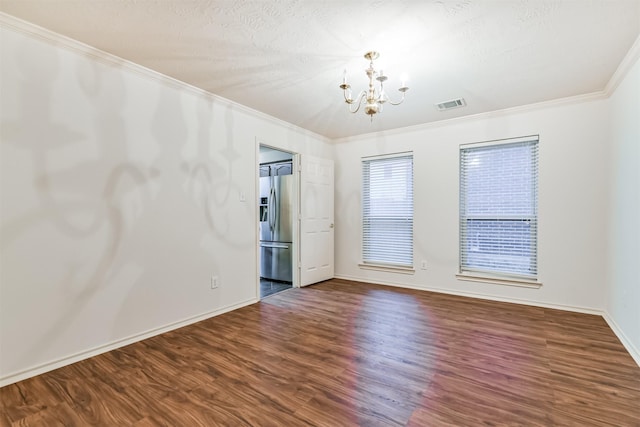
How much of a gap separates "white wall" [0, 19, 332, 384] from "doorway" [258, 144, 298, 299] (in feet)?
4.72

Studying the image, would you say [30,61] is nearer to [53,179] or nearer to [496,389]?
[53,179]

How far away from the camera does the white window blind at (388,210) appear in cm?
472

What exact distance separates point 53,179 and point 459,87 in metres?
3.69

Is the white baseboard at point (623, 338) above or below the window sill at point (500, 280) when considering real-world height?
below

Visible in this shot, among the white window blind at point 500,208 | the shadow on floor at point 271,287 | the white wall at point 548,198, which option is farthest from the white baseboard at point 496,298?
the shadow on floor at point 271,287

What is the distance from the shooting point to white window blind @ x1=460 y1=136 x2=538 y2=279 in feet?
12.4

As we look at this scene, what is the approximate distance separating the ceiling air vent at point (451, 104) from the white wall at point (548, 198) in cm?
52

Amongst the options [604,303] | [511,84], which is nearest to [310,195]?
[511,84]

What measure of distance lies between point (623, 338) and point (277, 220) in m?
4.26

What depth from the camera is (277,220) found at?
510 cm

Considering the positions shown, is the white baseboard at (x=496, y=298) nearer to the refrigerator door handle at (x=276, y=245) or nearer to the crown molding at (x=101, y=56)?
the refrigerator door handle at (x=276, y=245)

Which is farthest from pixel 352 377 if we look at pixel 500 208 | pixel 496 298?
pixel 500 208

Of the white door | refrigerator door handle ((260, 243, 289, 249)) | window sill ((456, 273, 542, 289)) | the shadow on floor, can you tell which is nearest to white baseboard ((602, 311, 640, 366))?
window sill ((456, 273, 542, 289))

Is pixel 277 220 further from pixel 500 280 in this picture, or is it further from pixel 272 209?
pixel 500 280
